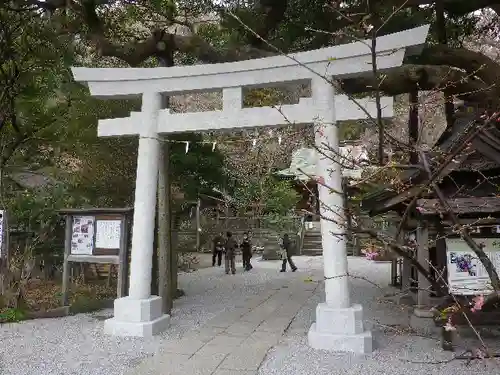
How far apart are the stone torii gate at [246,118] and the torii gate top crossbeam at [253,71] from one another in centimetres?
1

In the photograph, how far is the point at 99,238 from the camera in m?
8.08

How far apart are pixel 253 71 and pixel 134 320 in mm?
3974

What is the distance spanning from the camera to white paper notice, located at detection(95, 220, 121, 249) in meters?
7.98

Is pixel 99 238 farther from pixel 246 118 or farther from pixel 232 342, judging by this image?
pixel 246 118

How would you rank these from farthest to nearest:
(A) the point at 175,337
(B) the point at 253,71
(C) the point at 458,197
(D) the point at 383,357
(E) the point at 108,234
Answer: (E) the point at 108,234, (B) the point at 253,71, (A) the point at 175,337, (C) the point at 458,197, (D) the point at 383,357

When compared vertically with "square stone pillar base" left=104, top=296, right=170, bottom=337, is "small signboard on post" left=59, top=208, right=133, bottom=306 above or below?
above

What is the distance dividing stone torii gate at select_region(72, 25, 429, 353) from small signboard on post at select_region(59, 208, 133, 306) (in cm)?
124

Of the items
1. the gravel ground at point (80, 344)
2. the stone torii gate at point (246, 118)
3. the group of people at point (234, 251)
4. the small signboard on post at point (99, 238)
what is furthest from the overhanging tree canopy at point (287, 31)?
the group of people at point (234, 251)

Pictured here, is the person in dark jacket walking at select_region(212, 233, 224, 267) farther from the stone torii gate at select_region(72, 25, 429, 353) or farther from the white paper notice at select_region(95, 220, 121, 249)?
the stone torii gate at select_region(72, 25, 429, 353)

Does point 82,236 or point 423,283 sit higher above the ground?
point 82,236

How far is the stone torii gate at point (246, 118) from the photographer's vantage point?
19.3 ft

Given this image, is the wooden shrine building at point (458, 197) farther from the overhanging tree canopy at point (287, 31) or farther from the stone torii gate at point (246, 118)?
the overhanging tree canopy at point (287, 31)

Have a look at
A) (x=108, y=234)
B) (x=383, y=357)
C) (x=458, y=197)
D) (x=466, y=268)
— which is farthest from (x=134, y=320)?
(x=458, y=197)

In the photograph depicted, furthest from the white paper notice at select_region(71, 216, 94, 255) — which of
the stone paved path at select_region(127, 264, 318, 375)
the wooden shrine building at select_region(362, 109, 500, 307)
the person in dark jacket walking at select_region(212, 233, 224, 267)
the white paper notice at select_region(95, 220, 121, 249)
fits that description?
the person in dark jacket walking at select_region(212, 233, 224, 267)
